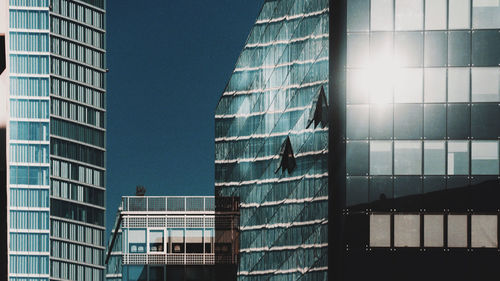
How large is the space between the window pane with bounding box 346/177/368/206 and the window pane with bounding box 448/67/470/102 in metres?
6.05

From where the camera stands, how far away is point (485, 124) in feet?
194

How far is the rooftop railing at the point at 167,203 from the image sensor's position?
12638 centimetres

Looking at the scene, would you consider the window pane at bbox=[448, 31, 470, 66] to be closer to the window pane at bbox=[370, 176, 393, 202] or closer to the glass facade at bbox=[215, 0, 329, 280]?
the window pane at bbox=[370, 176, 393, 202]

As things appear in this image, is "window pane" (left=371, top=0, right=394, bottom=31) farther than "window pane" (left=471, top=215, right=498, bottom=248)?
Yes

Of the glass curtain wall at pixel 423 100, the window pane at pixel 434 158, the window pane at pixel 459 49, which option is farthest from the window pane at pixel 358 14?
the window pane at pixel 434 158

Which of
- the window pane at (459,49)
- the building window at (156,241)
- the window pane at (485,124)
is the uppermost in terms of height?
→ the window pane at (459,49)

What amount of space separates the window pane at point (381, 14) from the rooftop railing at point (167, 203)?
68500mm

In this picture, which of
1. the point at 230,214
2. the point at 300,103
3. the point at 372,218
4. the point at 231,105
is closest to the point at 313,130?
the point at 300,103

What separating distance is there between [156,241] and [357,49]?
224ft

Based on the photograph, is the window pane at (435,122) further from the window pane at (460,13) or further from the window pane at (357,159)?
the window pane at (460,13)

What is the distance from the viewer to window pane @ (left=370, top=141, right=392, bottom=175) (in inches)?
2347

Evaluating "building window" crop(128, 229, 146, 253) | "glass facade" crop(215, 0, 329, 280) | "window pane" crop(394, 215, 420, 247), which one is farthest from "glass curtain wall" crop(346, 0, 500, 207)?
"building window" crop(128, 229, 146, 253)

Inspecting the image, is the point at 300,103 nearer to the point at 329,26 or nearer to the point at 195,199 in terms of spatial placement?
the point at 329,26

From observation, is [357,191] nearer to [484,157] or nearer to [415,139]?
[415,139]
